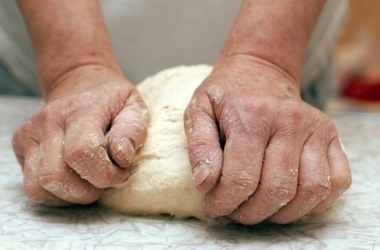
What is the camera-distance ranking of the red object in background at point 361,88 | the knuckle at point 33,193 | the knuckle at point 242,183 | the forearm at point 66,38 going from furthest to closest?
1. the red object in background at point 361,88
2. the forearm at point 66,38
3. the knuckle at point 33,193
4. the knuckle at point 242,183

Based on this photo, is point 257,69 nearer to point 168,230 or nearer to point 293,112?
point 293,112


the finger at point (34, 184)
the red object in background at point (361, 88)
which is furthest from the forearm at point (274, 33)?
the red object in background at point (361, 88)

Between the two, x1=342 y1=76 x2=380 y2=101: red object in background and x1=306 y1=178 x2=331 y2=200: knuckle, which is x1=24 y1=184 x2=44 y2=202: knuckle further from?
x1=342 y1=76 x2=380 y2=101: red object in background

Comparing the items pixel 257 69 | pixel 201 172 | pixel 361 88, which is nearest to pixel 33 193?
pixel 201 172

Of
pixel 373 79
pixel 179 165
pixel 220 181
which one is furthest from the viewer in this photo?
pixel 373 79

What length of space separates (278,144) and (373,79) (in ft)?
7.14

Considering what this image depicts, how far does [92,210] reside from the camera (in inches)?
34.2

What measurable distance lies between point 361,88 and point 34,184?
2223mm

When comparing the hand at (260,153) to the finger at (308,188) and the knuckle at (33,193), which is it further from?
the knuckle at (33,193)

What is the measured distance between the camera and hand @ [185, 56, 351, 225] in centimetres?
74

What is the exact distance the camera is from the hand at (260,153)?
2.41ft

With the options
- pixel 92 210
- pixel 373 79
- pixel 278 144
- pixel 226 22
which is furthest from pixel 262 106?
pixel 373 79

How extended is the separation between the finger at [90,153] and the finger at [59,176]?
16 mm

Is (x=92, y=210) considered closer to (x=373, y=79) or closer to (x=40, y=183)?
(x=40, y=183)
